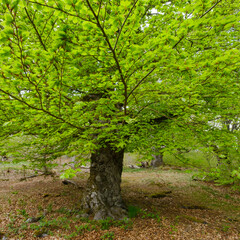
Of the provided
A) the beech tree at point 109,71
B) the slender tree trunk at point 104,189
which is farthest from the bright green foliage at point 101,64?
the slender tree trunk at point 104,189

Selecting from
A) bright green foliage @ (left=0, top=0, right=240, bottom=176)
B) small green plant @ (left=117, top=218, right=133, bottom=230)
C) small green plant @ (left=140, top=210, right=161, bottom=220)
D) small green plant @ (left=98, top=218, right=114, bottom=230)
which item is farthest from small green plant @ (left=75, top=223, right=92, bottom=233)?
bright green foliage @ (left=0, top=0, right=240, bottom=176)

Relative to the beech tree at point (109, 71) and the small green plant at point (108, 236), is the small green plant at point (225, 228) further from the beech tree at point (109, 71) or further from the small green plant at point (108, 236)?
the small green plant at point (108, 236)

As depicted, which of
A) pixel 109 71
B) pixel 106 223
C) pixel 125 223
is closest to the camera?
pixel 109 71

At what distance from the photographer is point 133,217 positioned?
5.62m

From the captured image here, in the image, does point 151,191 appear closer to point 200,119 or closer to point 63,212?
point 63,212

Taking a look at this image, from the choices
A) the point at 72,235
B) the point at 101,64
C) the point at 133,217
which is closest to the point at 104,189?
the point at 133,217

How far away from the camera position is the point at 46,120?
318 centimetres

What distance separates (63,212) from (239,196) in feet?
31.0

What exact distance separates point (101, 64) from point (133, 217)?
5.36m

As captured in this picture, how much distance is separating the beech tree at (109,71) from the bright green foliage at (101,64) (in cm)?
2

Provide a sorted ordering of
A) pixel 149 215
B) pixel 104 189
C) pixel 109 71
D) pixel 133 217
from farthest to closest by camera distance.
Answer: pixel 104 189, pixel 149 215, pixel 133 217, pixel 109 71

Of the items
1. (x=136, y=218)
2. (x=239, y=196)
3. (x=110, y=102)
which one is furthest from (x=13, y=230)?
(x=239, y=196)

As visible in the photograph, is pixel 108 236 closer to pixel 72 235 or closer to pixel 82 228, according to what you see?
pixel 82 228

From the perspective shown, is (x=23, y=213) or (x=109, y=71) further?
(x=23, y=213)
